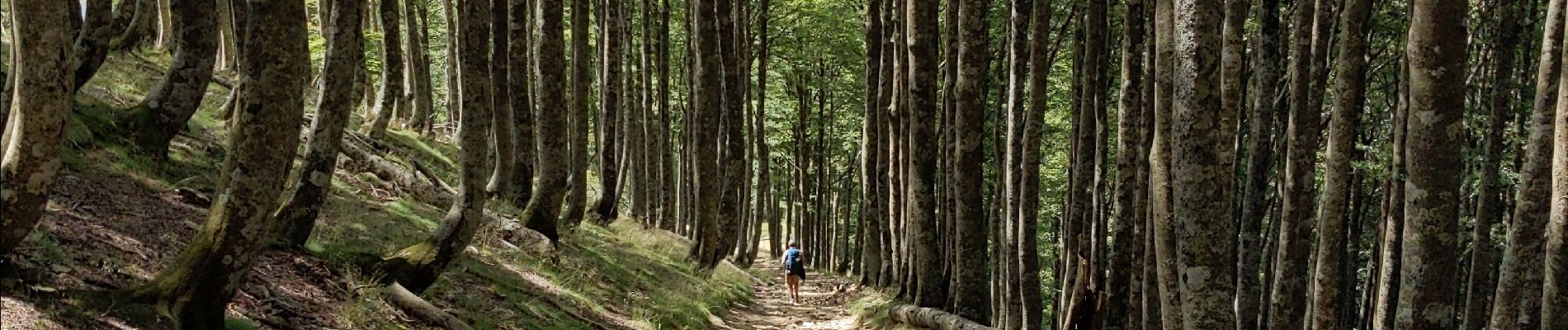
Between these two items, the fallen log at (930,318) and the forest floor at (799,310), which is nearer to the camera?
the fallen log at (930,318)

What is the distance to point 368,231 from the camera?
450 inches

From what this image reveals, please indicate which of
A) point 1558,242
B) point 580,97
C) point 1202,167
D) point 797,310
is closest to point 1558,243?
point 1558,242

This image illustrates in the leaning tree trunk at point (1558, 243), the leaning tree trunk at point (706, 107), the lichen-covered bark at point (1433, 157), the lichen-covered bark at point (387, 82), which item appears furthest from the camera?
the lichen-covered bark at point (387, 82)

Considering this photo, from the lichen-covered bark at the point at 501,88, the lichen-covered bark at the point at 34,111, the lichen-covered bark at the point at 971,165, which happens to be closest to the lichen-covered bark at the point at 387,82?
the lichen-covered bark at the point at 501,88

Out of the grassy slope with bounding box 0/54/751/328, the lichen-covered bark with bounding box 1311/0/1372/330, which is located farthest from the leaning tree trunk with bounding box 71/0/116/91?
the lichen-covered bark with bounding box 1311/0/1372/330

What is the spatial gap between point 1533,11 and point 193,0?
16060 mm

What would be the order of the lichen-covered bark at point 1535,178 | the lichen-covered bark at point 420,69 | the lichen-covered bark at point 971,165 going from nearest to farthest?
the lichen-covered bark at point 1535,178, the lichen-covered bark at point 971,165, the lichen-covered bark at point 420,69

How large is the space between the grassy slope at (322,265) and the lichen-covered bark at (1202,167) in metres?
5.32

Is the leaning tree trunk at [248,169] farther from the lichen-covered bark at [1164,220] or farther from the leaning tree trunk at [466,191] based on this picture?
the lichen-covered bark at [1164,220]

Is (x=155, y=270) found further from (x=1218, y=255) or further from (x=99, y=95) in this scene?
(x=1218, y=255)

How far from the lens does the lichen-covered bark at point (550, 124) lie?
13430 mm

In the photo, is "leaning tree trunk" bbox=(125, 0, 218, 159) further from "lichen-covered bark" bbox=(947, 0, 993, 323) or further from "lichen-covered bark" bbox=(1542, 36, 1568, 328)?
"lichen-covered bark" bbox=(1542, 36, 1568, 328)

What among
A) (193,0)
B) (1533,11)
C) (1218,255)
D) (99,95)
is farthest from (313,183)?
(1533,11)

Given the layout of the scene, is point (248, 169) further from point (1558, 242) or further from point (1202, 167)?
point (1558, 242)
